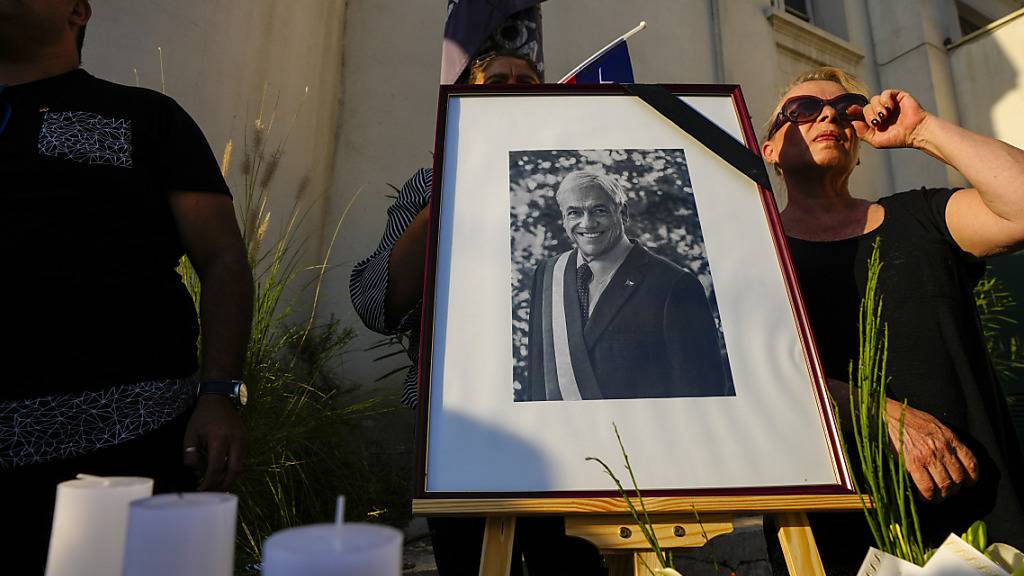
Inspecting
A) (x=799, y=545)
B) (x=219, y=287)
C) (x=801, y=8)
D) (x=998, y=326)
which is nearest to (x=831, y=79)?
(x=799, y=545)

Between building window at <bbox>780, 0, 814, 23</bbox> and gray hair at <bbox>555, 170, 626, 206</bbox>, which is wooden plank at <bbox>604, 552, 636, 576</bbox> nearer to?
gray hair at <bbox>555, 170, 626, 206</bbox>

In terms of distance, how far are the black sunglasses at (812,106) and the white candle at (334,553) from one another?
4.15ft

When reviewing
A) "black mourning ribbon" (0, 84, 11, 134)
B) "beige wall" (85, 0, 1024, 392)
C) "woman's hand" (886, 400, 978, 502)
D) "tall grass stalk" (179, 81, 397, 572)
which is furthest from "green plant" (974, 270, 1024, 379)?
"black mourning ribbon" (0, 84, 11, 134)

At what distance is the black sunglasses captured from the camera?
121 centimetres

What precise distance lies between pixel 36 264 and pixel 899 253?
1.56 meters

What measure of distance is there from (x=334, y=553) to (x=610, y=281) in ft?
2.21

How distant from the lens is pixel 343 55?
3543 millimetres

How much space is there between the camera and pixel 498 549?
0.79 m

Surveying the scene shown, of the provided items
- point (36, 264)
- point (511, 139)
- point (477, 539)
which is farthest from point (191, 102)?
point (477, 539)

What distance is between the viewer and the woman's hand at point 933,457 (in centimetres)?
86

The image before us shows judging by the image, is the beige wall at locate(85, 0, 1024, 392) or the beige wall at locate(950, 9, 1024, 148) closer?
the beige wall at locate(85, 0, 1024, 392)

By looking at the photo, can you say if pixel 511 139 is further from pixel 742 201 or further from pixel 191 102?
pixel 191 102

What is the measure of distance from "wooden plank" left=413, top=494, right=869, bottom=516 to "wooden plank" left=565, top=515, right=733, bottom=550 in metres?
0.03

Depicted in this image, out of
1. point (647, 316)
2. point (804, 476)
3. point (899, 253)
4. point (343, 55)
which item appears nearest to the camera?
point (804, 476)
